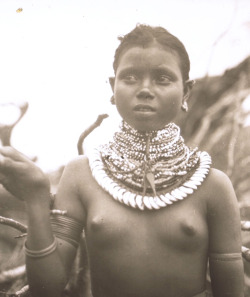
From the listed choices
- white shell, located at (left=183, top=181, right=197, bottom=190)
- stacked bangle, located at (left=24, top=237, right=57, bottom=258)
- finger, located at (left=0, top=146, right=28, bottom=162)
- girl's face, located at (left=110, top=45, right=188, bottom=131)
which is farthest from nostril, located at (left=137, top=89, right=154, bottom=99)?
stacked bangle, located at (left=24, top=237, right=57, bottom=258)

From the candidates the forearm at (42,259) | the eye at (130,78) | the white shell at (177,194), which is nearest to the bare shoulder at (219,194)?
the white shell at (177,194)

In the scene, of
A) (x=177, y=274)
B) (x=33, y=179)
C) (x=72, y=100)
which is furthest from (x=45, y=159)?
(x=177, y=274)

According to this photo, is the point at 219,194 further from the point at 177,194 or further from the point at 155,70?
the point at 155,70

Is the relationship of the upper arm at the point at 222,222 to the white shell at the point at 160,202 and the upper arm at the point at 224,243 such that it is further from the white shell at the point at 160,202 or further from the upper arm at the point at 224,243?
the white shell at the point at 160,202

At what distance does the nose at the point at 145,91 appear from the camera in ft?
4.48

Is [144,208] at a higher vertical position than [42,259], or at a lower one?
higher

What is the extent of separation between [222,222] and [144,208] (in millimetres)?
277

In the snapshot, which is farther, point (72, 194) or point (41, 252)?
point (72, 194)

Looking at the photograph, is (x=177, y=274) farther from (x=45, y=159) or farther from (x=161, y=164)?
(x=45, y=159)

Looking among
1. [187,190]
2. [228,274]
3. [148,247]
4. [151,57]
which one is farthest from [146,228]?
[151,57]

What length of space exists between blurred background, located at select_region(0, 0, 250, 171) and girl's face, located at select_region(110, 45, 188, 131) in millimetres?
297

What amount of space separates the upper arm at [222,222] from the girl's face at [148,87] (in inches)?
12.4

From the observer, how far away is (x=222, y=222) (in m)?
1.41

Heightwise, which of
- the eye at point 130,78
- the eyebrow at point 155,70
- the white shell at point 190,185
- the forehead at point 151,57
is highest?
the forehead at point 151,57
